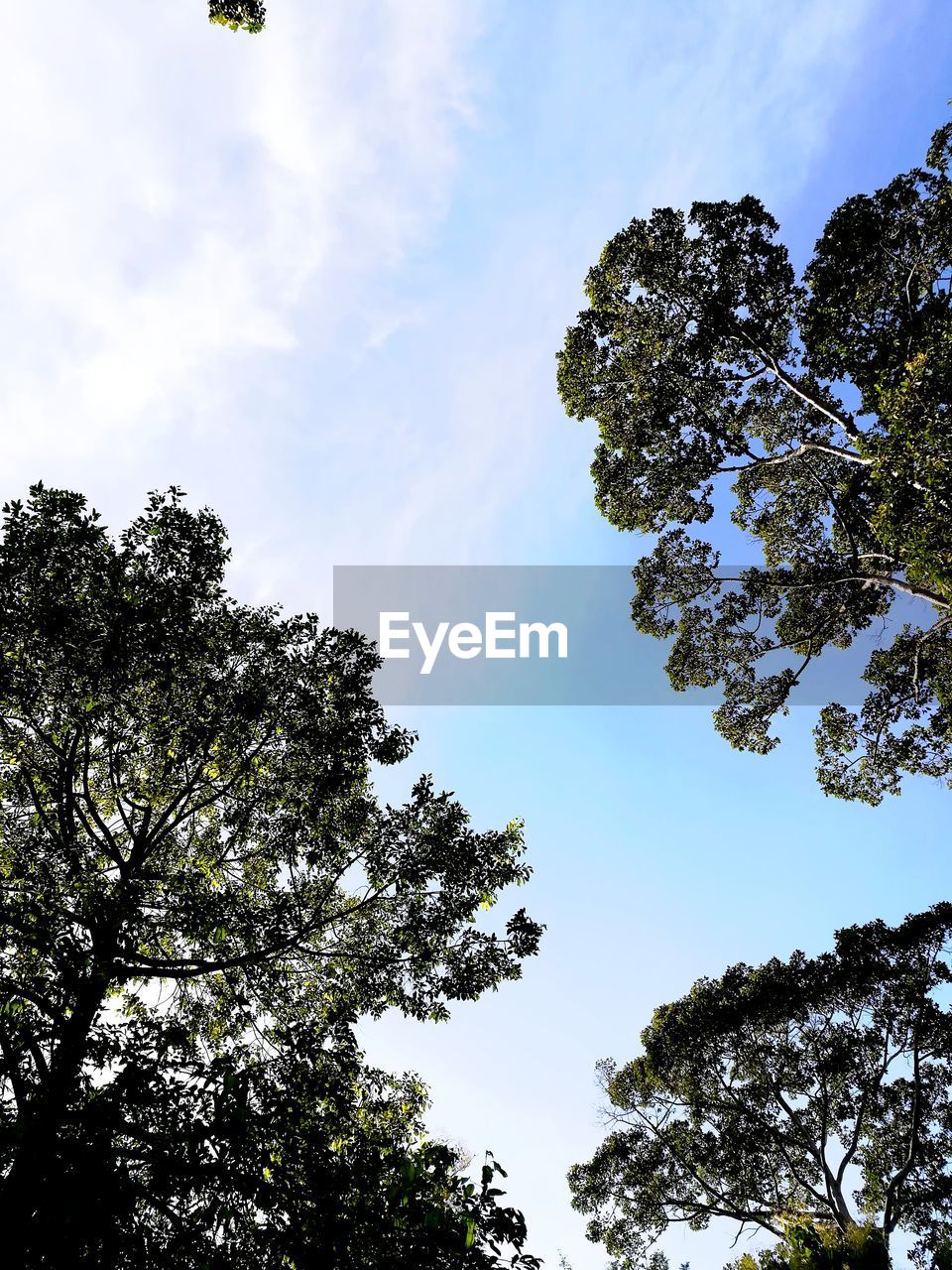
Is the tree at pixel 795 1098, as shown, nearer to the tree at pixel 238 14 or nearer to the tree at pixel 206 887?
the tree at pixel 206 887

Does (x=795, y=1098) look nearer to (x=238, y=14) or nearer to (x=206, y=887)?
(x=206, y=887)

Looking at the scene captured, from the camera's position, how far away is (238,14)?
7.73 m

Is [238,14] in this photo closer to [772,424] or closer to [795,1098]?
[772,424]

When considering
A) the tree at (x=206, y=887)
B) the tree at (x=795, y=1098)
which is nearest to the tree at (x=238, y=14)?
the tree at (x=206, y=887)

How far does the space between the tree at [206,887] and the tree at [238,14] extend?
18.4 feet

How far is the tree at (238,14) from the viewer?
7.68 meters

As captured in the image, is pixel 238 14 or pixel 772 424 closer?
pixel 238 14

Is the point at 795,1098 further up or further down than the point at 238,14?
further down

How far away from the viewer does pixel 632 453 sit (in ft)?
52.9

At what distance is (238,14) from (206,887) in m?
10.8

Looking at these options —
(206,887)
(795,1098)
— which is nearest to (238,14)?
(206,887)

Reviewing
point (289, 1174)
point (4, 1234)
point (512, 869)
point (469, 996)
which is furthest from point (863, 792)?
point (4, 1234)

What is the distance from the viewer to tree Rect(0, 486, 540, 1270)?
5613 millimetres

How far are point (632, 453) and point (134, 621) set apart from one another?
38.5 feet
